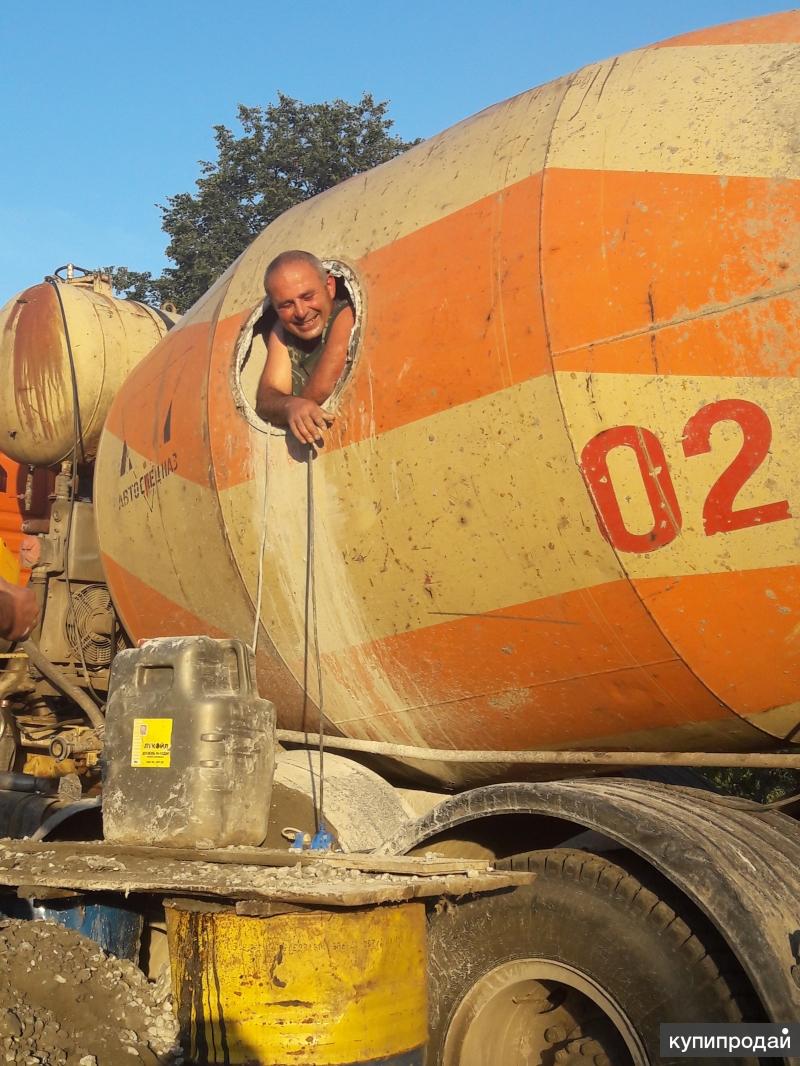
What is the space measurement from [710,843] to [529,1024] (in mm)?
855

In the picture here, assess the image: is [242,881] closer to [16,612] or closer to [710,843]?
[710,843]

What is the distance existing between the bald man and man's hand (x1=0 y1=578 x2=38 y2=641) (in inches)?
88.7

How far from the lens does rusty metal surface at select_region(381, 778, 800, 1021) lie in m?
2.62

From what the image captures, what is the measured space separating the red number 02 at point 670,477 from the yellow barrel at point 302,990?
4.43 feet

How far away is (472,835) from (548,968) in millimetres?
562

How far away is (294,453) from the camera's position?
163 inches

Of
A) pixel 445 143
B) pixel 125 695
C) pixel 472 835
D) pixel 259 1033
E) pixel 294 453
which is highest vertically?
pixel 445 143

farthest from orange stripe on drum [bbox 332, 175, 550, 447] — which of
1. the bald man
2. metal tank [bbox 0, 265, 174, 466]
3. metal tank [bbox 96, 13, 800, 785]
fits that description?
metal tank [bbox 0, 265, 174, 466]

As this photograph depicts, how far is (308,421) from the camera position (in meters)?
4.03

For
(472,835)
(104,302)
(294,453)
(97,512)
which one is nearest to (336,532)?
(294,453)

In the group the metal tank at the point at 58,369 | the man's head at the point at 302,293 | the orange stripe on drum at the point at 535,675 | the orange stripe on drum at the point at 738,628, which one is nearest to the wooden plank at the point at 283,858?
the orange stripe on drum at the point at 535,675

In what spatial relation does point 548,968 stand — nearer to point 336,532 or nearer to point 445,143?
point 336,532

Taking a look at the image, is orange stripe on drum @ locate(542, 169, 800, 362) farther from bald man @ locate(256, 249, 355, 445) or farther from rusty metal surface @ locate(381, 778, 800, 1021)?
rusty metal surface @ locate(381, 778, 800, 1021)

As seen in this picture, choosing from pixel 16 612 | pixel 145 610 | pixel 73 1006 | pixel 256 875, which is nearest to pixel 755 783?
pixel 145 610
